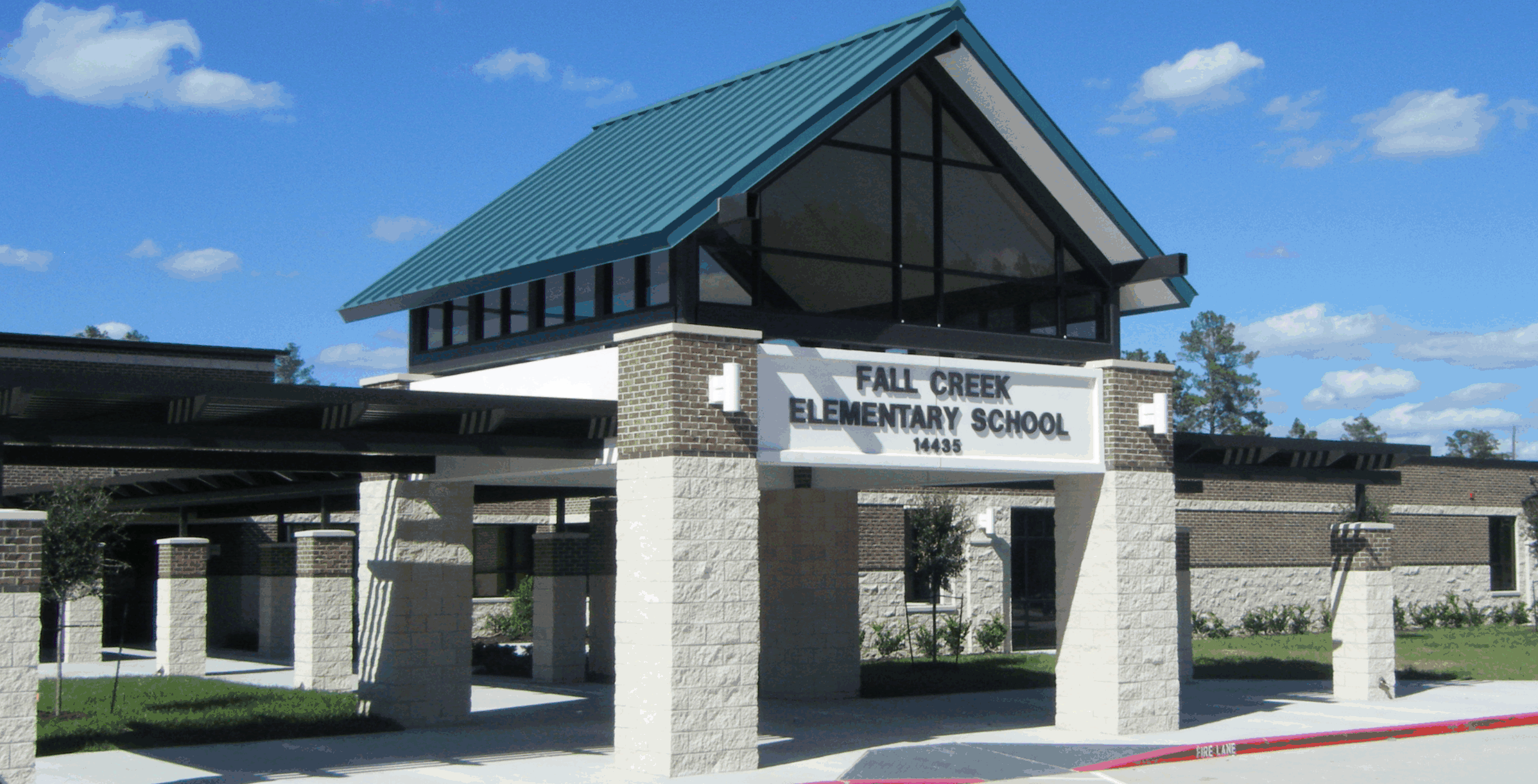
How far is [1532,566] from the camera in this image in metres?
45.7

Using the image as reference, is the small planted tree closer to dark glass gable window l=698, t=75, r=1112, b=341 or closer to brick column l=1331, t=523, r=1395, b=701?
dark glass gable window l=698, t=75, r=1112, b=341

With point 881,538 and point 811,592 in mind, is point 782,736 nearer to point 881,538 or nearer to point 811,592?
point 811,592

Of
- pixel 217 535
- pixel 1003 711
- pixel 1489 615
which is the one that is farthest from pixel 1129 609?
pixel 1489 615

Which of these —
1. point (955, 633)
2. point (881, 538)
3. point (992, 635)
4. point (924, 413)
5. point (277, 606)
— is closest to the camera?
point (924, 413)

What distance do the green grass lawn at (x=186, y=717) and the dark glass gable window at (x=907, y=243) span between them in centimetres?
815

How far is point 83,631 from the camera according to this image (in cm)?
3181

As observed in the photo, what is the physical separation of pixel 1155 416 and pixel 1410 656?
16372mm

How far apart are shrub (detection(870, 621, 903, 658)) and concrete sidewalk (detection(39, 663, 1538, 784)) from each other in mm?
6983

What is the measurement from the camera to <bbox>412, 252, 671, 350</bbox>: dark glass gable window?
17219mm

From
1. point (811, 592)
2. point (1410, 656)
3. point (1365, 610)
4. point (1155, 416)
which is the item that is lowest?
point (1410, 656)

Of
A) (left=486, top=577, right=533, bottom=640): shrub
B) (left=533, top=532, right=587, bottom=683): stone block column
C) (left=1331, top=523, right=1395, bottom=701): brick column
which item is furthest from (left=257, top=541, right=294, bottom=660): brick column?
(left=1331, top=523, right=1395, bottom=701): brick column

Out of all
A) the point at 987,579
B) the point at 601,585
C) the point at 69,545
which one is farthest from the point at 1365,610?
the point at 69,545

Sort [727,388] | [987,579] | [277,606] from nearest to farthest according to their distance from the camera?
[727,388] < [277,606] < [987,579]

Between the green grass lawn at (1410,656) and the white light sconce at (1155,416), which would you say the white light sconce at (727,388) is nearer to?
the white light sconce at (1155,416)
